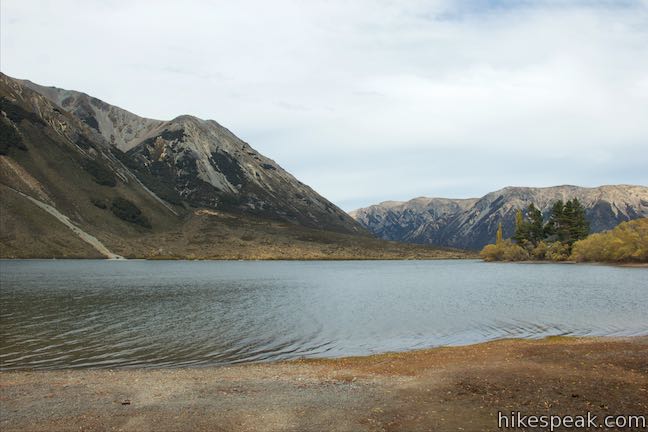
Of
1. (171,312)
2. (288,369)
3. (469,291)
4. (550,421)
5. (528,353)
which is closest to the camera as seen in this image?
(550,421)

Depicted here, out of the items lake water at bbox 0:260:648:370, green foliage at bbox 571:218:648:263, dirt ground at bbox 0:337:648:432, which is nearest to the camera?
dirt ground at bbox 0:337:648:432

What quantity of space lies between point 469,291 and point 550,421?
82261 mm

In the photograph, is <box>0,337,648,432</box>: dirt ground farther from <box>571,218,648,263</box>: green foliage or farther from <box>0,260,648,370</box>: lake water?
<box>571,218,648,263</box>: green foliage

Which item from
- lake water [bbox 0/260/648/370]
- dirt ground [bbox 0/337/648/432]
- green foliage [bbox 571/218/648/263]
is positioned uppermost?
green foliage [bbox 571/218/648/263]

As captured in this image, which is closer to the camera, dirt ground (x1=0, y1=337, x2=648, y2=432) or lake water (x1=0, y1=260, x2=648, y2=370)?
dirt ground (x1=0, y1=337, x2=648, y2=432)

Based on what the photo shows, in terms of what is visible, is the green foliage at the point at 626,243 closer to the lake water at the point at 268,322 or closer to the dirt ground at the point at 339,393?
the lake water at the point at 268,322

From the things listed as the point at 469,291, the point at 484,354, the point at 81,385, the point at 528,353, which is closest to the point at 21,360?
the point at 81,385

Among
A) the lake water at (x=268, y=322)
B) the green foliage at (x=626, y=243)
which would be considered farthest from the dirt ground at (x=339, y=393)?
the green foliage at (x=626, y=243)

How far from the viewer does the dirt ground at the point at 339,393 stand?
19.6 meters

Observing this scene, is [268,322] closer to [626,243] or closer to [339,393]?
[339,393]

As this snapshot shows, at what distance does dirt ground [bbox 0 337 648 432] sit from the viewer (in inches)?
771

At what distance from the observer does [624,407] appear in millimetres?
19688

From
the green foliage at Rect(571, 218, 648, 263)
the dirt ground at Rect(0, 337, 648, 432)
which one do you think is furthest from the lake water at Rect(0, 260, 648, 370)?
the green foliage at Rect(571, 218, 648, 263)

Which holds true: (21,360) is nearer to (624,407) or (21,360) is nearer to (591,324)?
(624,407)
